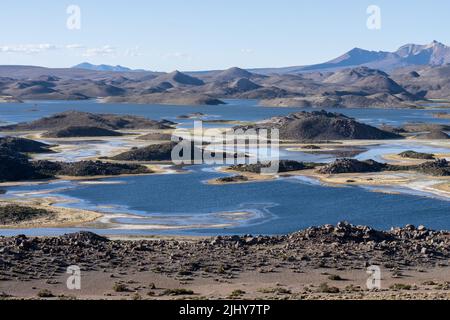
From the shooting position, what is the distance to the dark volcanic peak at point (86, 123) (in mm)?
174625

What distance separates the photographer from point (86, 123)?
177000mm

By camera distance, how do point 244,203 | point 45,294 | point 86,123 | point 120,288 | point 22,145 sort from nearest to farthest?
point 45,294
point 120,288
point 244,203
point 22,145
point 86,123

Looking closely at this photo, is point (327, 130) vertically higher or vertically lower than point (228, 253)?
lower

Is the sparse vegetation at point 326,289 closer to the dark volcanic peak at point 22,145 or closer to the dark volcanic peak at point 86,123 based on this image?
the dark volcanic peak at point 22,145

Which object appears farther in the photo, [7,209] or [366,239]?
[7,209]

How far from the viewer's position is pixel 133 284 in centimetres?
4359

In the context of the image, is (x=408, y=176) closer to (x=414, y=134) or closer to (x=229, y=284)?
(x=229, y=284)

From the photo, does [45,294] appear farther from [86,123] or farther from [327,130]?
[86,123]

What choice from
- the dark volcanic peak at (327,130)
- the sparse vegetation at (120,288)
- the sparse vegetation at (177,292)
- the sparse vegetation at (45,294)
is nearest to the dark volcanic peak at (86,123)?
the dark volcanic peak at (327,130)

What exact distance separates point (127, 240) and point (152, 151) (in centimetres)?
6106

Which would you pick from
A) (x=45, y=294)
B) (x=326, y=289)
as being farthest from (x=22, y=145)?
(x=326, y=289)

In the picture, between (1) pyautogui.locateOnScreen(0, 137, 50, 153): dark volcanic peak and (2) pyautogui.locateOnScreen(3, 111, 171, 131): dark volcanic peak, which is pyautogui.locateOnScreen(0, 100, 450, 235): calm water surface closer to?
(1) pyautogui.locateOnScreen(0, 137, 50, 153): dark volcanic peak
